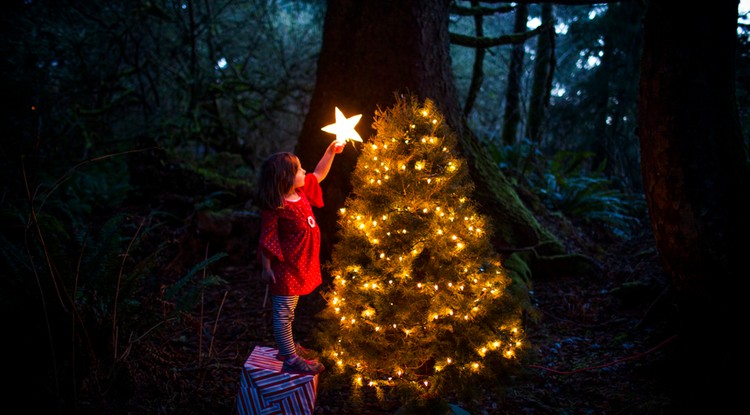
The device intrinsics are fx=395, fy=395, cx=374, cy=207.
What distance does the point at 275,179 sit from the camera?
2.76 metres

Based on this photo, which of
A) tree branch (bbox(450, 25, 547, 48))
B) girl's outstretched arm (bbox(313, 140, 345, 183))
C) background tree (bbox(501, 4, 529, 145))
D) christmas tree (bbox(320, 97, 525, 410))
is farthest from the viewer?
background tree (bbox(501, 4, 529, 145))

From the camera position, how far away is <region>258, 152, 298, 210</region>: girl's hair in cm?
276

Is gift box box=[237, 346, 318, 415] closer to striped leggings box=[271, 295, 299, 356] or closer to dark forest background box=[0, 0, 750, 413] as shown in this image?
striped leggings box=[271, 295, 299, 356]

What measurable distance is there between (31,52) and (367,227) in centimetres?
634

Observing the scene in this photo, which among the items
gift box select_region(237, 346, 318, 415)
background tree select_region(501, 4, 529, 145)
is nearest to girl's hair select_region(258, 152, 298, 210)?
gift box select_region(237, 346, 318, 415)

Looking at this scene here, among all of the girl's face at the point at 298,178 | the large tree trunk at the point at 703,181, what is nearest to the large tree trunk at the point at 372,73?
the girl's face at the point at 298,178

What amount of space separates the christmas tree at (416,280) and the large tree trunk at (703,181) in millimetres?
1286

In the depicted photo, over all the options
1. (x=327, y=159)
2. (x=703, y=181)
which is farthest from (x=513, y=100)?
(x=327, y=159)

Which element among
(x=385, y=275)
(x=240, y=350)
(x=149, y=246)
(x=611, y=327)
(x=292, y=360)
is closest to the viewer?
(x=385, y=275)

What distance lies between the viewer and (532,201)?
6.09 metres

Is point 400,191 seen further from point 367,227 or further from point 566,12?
point 566,12

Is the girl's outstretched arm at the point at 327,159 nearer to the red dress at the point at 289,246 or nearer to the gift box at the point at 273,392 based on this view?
the red dress at the point at 289,246

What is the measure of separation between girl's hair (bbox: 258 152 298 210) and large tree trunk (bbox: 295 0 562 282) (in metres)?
1.36

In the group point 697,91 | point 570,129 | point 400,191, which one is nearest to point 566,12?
point 570,129
